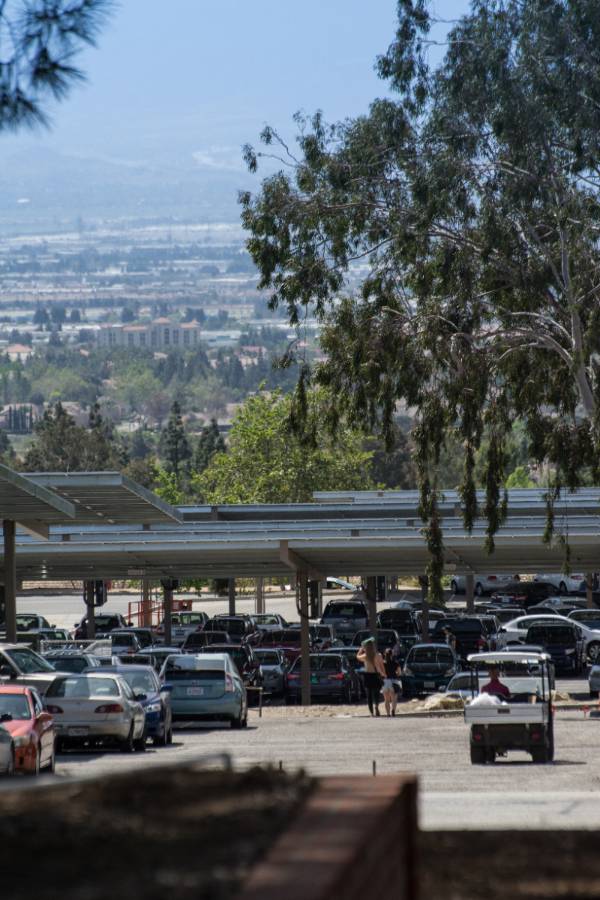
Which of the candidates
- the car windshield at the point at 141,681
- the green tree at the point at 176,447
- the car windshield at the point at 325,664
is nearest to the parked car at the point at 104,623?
the car windshield at the point at 325,664

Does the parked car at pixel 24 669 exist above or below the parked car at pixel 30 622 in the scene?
above

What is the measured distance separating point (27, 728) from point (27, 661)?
28.1ft

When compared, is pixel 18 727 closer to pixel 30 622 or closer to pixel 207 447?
pixel 30 622

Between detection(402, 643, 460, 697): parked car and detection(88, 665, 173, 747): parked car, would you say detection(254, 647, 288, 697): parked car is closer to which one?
detection(402, 643, 460, 697): parked car

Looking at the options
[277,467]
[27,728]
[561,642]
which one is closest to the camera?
[27,728]

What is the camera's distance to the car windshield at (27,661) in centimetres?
2800

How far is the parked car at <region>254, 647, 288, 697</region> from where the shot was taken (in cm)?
4098

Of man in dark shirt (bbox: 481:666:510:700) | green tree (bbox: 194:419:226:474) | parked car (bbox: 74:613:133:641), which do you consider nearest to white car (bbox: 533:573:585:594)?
parked car (bbox: 74:613:133:641)

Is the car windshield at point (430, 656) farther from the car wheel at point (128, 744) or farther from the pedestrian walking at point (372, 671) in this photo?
the car wheel at point (128, 744)

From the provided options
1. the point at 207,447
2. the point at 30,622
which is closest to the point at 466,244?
the point at 30,622

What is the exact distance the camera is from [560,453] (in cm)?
3447

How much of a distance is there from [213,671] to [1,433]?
159148 mm

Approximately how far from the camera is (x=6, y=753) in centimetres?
1905

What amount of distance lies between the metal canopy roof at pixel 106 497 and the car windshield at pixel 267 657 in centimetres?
515
